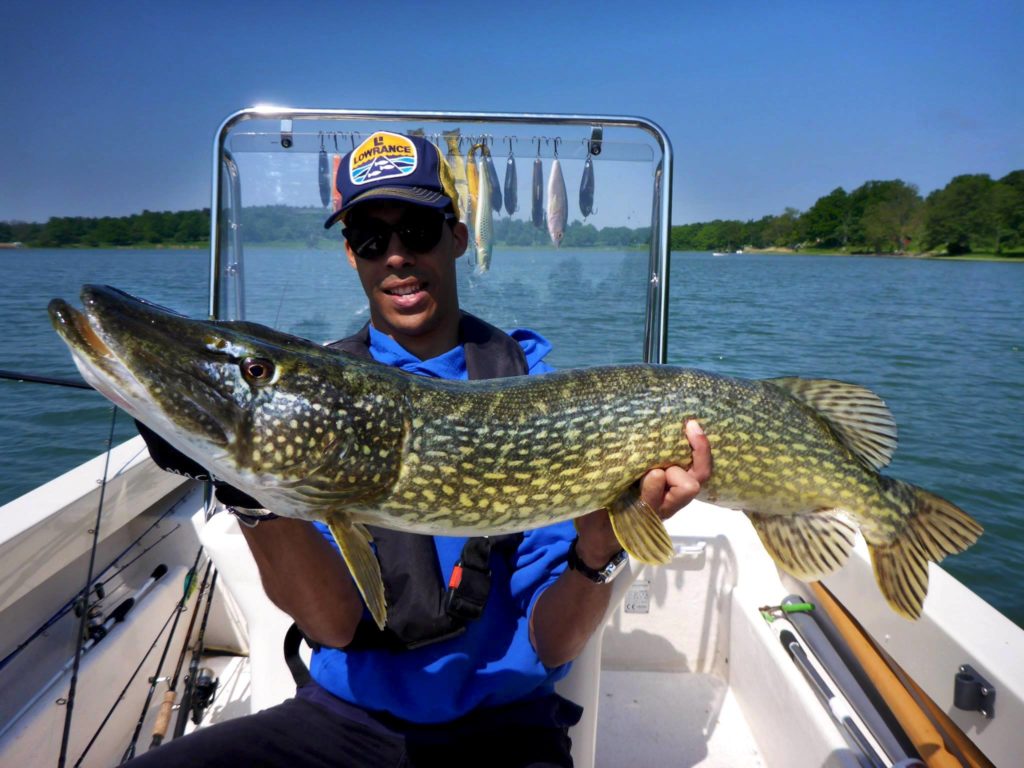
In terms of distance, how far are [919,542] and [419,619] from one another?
5.32 feet

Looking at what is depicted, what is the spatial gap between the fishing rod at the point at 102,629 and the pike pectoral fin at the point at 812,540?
2.62 meters

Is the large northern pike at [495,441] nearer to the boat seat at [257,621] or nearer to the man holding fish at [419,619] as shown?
the man holding fish at [419,619]

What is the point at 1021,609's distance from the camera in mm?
5582

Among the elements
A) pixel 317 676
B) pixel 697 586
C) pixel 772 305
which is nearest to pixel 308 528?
pixel 317 676

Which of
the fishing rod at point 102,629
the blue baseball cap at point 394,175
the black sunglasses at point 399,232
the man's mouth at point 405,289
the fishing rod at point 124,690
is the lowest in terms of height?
the fishing rod at point 124,690

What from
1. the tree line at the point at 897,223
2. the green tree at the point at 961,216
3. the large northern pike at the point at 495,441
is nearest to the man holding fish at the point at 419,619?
the large northern pike at the point at 495,441

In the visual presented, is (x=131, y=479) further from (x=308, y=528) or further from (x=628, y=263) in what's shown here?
(x=628, y=263)

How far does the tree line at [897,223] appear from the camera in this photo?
195 ft

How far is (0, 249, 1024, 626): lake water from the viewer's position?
142 inches

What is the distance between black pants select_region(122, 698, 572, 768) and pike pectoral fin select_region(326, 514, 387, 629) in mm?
600

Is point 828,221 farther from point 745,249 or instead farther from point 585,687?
point 585,687

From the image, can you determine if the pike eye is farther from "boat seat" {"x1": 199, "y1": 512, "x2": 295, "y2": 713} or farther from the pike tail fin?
the pike tail fin

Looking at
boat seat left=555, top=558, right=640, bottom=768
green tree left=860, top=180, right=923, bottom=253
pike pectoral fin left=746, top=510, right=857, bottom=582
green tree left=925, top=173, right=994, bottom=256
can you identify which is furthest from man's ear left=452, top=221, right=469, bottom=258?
green tree left=860, top=180, right=923, bottom=253

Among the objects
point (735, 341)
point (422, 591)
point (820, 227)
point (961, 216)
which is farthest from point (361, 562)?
point (820, 227)
